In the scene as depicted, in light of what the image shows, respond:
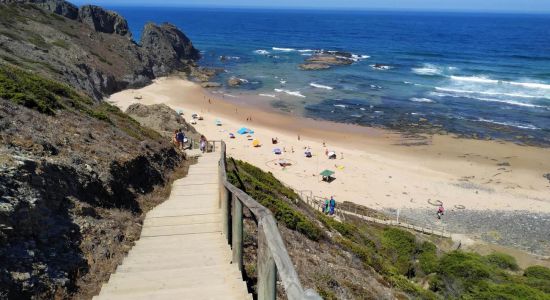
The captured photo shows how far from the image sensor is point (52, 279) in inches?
216

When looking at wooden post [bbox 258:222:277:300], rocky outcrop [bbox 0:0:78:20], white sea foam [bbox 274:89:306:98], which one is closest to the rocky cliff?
wooden post [bbox 258:222:277:300]

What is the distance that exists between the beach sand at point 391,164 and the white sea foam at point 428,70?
31.4 meters

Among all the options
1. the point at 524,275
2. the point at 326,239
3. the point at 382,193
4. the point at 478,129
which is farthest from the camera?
the point at 478,129

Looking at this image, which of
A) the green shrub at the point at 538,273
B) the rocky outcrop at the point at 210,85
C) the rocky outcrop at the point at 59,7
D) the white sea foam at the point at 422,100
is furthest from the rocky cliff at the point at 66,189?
the rocky outcrop at the point at 59,7

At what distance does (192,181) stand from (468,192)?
2334 centimetres

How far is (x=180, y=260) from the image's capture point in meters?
5.75

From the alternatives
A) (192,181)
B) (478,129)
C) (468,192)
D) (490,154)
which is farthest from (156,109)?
(478,129)

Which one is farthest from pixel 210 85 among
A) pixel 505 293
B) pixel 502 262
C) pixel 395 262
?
pixel 505 293

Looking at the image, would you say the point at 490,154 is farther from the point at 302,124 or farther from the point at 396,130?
the point at 302,124

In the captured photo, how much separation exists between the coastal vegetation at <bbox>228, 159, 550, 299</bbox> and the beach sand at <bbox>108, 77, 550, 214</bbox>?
345 inches

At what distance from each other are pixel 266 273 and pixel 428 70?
242 ft

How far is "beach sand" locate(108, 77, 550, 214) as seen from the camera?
92.9 feet

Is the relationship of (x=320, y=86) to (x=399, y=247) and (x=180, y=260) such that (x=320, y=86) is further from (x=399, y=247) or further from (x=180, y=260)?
(x=180, y=260)

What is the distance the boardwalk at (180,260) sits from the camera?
4.64 m
